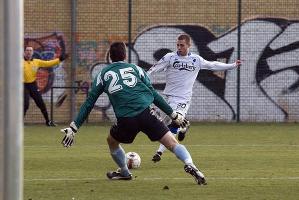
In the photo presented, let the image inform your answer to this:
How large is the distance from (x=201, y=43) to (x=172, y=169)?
49.1 feet

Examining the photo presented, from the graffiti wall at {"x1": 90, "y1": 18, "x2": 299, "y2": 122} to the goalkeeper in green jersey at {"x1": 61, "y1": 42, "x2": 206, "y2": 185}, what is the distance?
661 inches

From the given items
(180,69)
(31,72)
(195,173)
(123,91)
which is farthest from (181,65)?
(31,72)

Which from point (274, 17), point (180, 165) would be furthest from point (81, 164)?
point (274, 17)

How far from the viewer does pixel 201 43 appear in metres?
29.3

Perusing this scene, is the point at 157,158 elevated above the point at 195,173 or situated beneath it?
situated beneath

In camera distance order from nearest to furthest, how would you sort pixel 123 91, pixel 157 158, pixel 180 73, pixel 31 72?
1. pixel 123 91
2. pixel 157 158
3. pixel 180 73
4. pixel 31 72

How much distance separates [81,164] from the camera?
15.6 metres

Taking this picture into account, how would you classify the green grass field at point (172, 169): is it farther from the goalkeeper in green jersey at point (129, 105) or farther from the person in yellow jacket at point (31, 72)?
the person in yellow jacket at point (31, 72)

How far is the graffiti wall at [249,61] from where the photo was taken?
29219 millimetres

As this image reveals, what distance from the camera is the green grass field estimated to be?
1155cm

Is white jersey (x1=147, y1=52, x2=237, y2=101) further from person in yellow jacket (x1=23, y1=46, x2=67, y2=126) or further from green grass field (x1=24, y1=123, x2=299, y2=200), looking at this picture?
person in yellow jacket (x1=23, y1=46, x2=67, y2=126)

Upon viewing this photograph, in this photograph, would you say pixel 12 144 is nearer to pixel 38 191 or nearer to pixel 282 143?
pixel 38 191

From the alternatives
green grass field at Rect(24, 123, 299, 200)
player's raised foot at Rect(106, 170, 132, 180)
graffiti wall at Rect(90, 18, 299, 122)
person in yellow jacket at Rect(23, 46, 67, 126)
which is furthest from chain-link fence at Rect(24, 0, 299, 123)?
player's raised foot at Rect(106, 170, 132, 180)

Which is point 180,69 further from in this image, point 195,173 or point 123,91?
point 195,173
